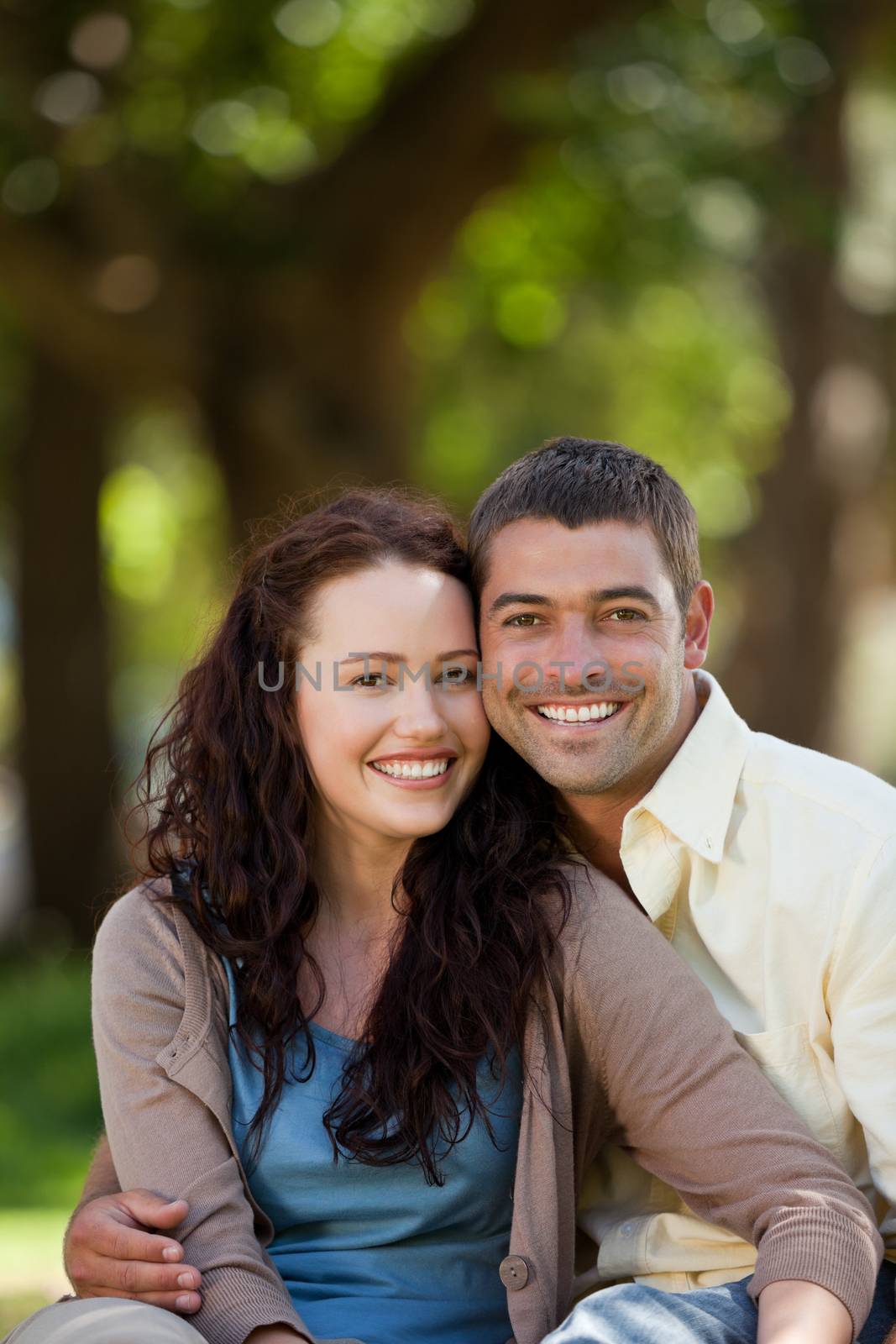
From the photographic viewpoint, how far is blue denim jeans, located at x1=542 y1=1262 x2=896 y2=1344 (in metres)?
2.41

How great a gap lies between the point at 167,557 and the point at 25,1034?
12805mm

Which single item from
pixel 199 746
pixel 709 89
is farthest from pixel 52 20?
pixel 199 746

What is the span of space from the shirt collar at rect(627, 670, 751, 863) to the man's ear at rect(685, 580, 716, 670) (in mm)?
140

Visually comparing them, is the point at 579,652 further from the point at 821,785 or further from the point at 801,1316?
the point at 801,1316

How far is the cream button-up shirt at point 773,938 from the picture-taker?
8.95 ft

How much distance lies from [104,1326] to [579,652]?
4.57 feet

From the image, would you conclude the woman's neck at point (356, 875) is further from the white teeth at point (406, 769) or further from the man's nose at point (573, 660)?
the man's nose at point (573, 660)

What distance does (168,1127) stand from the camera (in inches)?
109

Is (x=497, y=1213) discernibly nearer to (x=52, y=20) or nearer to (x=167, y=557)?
(x=52, y=20)

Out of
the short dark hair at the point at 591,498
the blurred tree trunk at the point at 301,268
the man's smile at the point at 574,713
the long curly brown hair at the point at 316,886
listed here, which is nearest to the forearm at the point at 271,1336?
the long curly brown hair at the point at 316,886

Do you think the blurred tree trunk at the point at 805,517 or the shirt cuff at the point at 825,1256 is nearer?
the shirt cuff at the point at 825,1256

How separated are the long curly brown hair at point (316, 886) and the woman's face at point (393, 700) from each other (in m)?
0.06

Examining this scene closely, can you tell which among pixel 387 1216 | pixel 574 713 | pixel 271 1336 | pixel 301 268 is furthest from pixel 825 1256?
pixel 301 268

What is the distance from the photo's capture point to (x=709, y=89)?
7617mm
